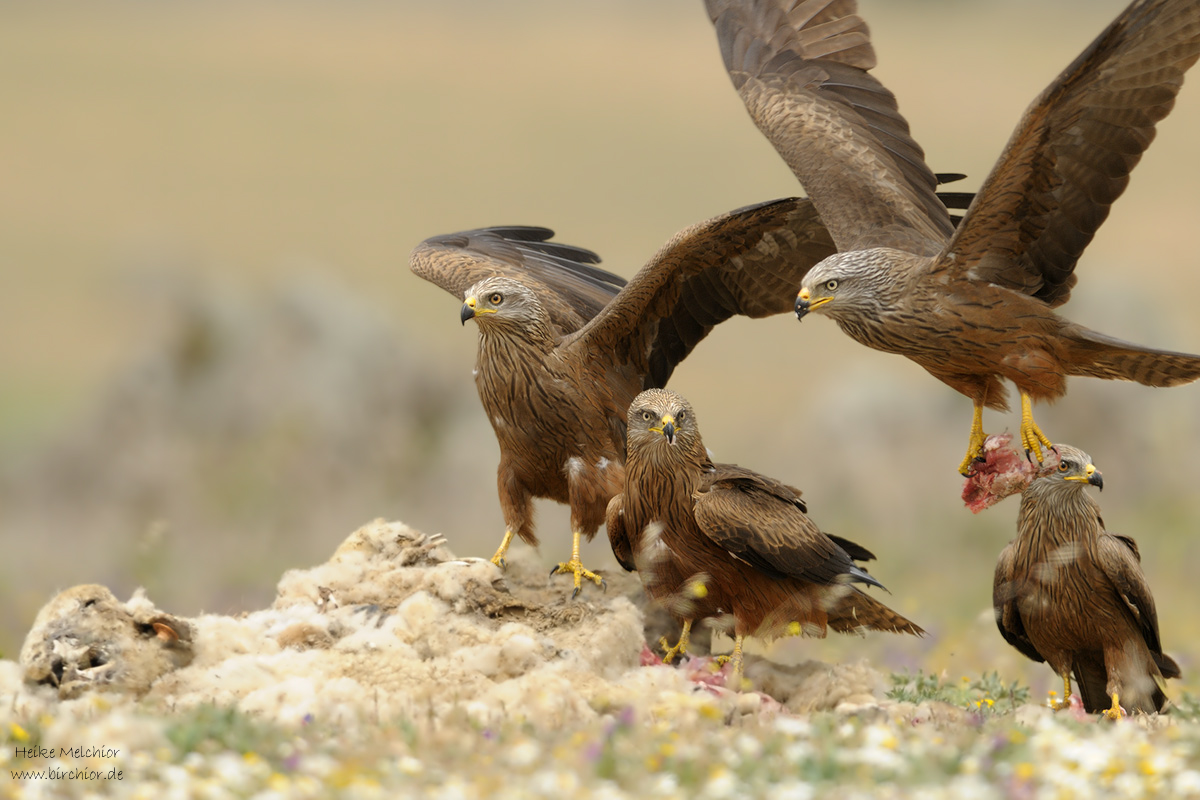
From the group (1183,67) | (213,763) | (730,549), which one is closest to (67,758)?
(213,763)

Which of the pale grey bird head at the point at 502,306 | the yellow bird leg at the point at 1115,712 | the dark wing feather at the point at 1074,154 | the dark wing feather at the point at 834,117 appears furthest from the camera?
the pale grey bird head at the point at 502,306

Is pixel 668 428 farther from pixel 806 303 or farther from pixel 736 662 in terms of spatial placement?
pixel 736 662

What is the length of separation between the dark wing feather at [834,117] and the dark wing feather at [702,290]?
36 centimetres

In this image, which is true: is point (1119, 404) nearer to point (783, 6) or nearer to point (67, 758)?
point (783, 6)

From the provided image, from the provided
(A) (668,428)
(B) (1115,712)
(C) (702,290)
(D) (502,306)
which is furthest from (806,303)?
(B) (1115,712)

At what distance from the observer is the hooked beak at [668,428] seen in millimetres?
6628

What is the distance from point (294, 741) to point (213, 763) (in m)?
0.38

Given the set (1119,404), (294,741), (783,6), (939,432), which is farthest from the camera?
(939,432)

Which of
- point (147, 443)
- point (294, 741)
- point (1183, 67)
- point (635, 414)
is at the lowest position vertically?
point (294, 741)

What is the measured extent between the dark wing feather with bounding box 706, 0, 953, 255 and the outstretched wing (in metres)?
1.74

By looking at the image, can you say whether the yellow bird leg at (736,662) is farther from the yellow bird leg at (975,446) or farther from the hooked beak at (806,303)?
the hooked beak at (806,303)

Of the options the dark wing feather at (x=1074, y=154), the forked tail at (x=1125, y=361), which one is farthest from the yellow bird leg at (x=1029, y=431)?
the dark wing feather at (x=1074, y=154)

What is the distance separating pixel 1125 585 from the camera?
22.6 feet

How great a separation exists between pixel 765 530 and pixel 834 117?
122 inches
